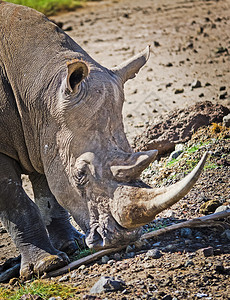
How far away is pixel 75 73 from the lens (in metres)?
5.62

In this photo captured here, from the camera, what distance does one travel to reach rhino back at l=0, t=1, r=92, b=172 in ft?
19.7

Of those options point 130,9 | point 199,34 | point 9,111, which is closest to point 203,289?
point 9,111

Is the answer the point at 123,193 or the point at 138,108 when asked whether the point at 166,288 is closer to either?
the point at 123,193

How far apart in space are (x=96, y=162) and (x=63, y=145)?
17.0 inches

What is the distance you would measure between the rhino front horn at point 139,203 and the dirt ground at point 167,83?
18.3 inches

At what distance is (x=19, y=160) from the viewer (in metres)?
6.39

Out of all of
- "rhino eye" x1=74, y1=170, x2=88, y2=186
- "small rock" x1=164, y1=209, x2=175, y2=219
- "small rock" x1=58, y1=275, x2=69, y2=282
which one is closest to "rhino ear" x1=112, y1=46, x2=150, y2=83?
"rhino eye" x1=74, y1=170, x2=88, y2=186

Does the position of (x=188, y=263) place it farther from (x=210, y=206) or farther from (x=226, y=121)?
(x=226, y=121)

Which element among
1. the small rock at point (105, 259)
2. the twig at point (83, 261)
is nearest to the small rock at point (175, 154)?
the twig at point (83, 261)

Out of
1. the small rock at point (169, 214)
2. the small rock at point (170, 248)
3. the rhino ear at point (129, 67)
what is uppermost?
the rhino ear at point (129, 67)

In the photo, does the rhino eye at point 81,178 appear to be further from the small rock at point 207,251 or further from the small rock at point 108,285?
the small rock at point 207,251

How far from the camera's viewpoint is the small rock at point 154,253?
18.4 ft

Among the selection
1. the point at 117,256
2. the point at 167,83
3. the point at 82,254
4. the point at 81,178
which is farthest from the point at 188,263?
the point at 167,83

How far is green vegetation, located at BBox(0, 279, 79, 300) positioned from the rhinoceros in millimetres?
375
